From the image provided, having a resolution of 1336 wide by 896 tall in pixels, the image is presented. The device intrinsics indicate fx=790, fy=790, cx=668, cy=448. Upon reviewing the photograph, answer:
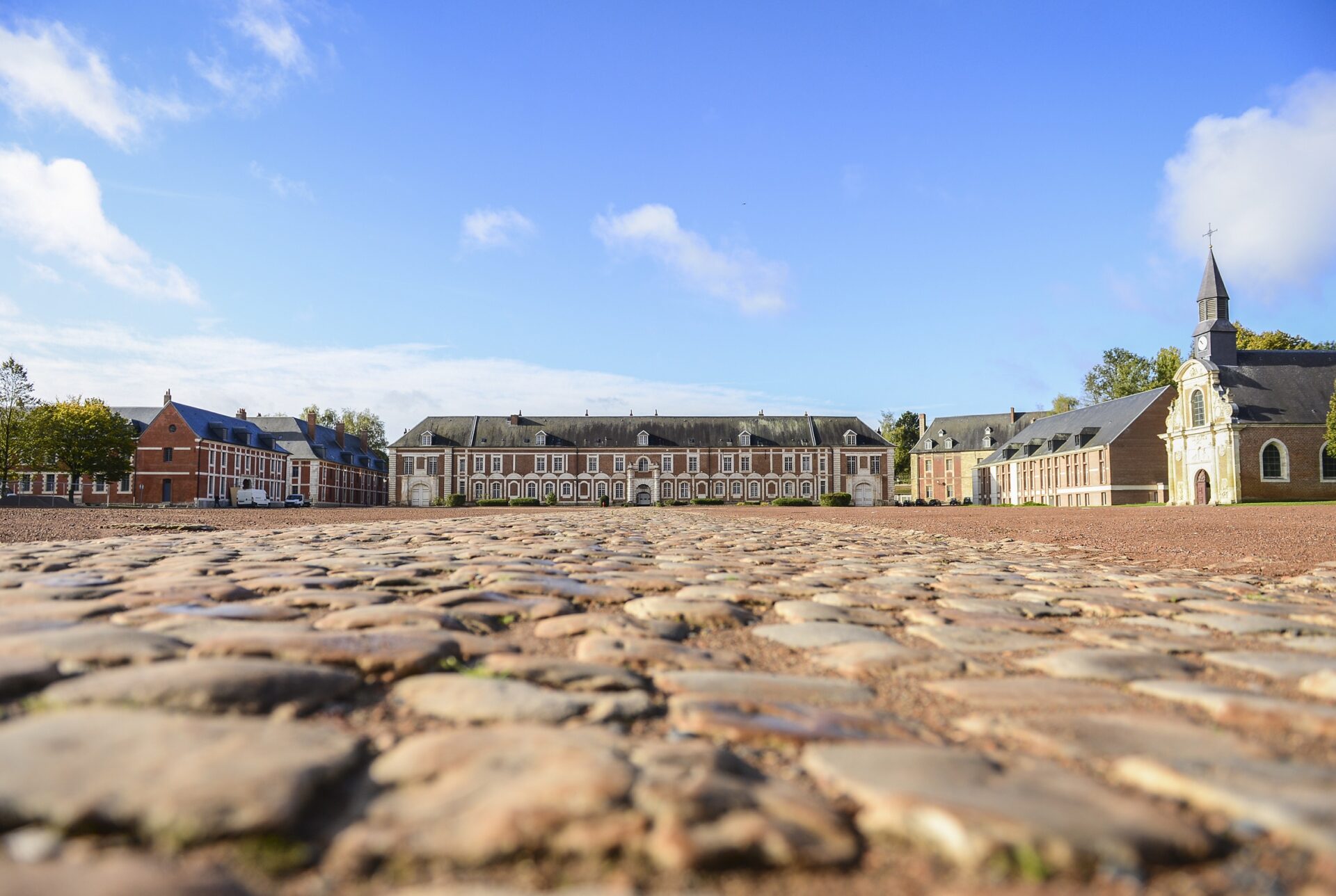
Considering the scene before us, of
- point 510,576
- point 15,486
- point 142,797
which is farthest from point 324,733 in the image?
point 15,486

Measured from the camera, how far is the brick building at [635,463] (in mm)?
67500

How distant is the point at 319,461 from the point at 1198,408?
66350 mm

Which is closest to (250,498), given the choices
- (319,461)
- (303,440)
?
(319,461)

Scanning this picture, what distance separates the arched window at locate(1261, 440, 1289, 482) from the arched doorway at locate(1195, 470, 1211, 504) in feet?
9.30

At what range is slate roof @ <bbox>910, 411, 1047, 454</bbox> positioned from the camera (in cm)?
7938

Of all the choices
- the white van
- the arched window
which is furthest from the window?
the white van

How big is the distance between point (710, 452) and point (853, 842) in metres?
67.6

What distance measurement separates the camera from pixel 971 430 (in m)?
81.1

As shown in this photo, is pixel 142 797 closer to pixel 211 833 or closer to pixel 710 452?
pixel 211 833

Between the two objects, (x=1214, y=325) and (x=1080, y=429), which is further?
(x=1080, y=429)

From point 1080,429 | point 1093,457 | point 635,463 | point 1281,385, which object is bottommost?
point 1093,457

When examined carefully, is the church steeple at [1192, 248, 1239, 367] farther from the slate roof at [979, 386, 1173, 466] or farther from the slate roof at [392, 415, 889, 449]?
the slate roof at [392, 415, 889, 449]

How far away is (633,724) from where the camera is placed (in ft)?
5.66

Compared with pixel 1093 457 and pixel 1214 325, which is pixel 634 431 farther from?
pixel 1214 325
